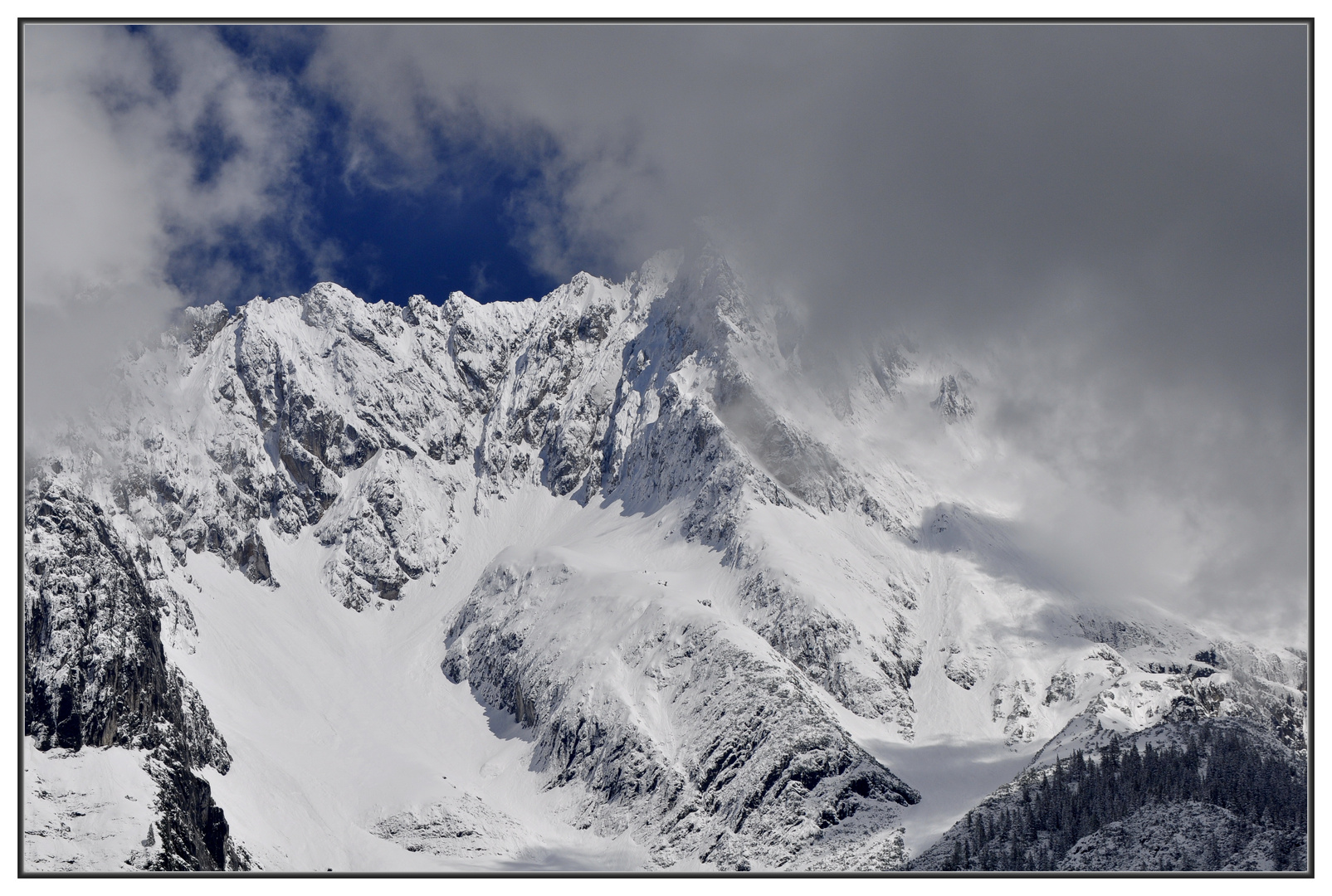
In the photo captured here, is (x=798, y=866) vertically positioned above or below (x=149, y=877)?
above

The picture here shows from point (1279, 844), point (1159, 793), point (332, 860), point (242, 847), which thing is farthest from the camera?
point (332, 860)

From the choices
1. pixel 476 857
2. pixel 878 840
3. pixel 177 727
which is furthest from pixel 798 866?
pixel 177 727

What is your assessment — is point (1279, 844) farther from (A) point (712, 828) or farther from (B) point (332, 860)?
(B) point (332, 860)

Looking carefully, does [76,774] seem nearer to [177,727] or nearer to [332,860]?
[177,727]

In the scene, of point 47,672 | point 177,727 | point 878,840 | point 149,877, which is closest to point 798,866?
point 878,840

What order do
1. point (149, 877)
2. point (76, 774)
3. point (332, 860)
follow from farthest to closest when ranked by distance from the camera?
point (332, 860) < point (76, 774) < point (149, 877)

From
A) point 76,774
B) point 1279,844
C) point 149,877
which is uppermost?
point 1279,844

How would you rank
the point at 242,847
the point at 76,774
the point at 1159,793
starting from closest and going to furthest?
the point at 1159,793 → the point at 76,774 → the point at 242,847
